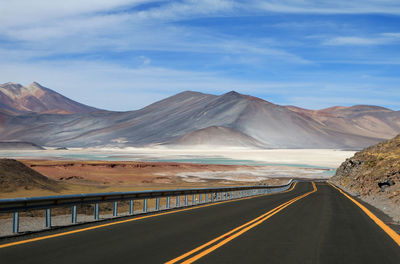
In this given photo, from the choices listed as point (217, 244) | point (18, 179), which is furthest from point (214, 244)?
point (18, 179)

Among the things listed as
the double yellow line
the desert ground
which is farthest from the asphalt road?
the desert ground

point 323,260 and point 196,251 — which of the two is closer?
point 323,260

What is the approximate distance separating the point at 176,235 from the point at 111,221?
4175 mm

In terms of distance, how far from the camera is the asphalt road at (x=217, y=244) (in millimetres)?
10031

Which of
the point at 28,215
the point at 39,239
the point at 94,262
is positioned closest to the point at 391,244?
the point at 94,262

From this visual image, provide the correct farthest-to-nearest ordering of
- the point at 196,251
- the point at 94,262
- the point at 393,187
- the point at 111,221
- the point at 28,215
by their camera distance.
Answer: the point at 393,187, the point at 28,215, the point at 111,221, the point at 196,251, the point at 94,262

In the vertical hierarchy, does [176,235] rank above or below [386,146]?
below

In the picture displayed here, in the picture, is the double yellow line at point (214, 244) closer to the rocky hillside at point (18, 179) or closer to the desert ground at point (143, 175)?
the desert ground at point (143, 175)

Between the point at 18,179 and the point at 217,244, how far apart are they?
1011 inches

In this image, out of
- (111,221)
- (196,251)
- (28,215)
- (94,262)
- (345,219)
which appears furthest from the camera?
(28,215)

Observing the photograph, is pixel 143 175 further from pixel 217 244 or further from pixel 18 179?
pixel 217 244

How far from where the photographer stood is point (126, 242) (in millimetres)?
12078

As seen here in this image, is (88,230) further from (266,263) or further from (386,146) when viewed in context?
(386,146)

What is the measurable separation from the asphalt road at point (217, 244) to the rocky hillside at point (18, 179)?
1815 cm
